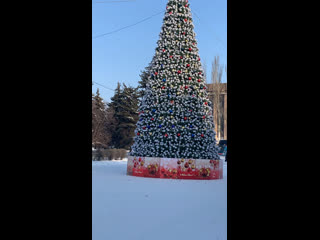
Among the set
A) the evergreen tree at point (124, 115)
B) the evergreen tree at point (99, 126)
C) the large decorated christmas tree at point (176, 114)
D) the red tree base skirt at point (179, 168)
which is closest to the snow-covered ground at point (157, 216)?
the red tree base skirt at point (179, 168)

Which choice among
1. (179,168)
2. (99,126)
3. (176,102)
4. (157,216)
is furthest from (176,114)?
(99,126)

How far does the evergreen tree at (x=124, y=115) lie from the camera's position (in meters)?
32.9

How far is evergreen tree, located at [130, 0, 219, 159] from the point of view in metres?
12.0

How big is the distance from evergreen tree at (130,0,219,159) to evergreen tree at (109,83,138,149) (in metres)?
20.0

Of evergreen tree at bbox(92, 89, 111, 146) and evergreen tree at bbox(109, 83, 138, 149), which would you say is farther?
evergreen tree at bbox(109, 83, 138, 149)

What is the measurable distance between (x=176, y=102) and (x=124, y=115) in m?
21.5

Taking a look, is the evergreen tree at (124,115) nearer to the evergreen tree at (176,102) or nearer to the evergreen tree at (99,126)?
the evergreen tree at (99,126)

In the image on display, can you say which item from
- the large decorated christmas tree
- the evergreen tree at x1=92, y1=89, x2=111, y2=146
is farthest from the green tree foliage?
the large decorated christmas tree

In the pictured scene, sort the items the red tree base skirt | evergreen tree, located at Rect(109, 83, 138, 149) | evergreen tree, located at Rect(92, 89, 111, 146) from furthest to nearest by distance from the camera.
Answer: evergreen tree, located at Rect(109, 83, 138, 149) < evergreen tree, located at Rect(92, 89, 111, 146) < the red tree base skirt

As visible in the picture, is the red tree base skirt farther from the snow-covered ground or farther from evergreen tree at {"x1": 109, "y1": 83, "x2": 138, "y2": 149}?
evergreen tree at {"x1": 109, "y1": 83, "x2": 138, "y2": 149}
